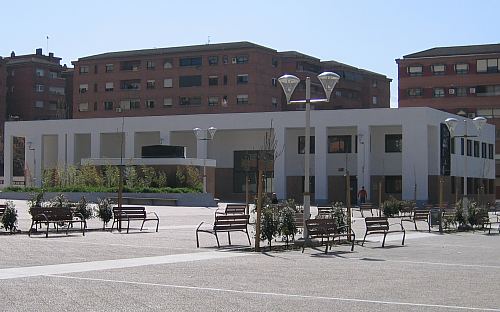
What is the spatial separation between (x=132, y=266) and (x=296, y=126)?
167ft

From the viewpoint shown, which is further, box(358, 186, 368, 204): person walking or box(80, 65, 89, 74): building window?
box(80, 65, 89, 74): building window

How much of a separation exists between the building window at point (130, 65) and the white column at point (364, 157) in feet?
154

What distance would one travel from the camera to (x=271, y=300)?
11.5 m

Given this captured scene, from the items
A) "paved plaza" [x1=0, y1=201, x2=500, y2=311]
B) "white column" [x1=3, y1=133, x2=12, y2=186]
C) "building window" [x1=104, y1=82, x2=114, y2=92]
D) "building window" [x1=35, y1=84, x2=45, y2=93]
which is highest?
"building window" [x1=35, y1=84, x2=45, y2=93]

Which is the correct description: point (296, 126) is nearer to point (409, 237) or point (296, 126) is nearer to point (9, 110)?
point (409, 237)

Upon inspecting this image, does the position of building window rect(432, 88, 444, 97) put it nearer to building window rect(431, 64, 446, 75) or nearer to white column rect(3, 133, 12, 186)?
building window rect(431, 64, 446, 75)

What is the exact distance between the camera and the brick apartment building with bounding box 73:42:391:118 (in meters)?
98.1

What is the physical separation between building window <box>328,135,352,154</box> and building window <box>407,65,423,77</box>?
106 feet

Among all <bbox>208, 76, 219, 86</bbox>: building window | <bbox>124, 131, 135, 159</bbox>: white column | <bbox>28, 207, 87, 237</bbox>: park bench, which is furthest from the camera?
<bbox>208, 76, 219, 86</bbox>: building window

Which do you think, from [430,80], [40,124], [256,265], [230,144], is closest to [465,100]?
[430,80]

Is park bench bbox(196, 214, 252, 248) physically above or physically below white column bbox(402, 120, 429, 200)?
below

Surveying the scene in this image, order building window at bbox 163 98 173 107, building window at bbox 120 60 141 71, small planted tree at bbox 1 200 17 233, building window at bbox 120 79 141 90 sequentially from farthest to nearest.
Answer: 1. building window at bbox 120 60 141 71
2. building window at bbox 120 79 141 90
3. building window at bbox 163 98 173 107
4. small planted tree at bbox 1 200 17 233

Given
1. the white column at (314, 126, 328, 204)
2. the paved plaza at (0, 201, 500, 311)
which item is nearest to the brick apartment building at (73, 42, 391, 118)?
the white column at (314, 126, 328, 204)

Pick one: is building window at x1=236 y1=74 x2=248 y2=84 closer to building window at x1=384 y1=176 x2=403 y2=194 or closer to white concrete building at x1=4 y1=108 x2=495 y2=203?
white concrete building at x1=4 y1=108 x2=495 y2=203
